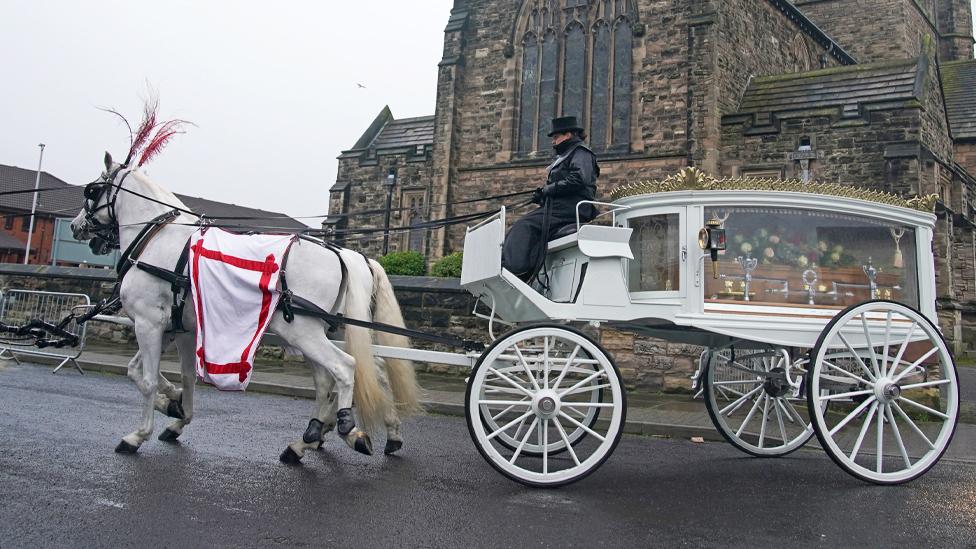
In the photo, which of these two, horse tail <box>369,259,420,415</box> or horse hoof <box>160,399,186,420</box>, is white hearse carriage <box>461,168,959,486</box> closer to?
horse tail <box>369,259,420,415</box>

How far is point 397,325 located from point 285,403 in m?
3.73

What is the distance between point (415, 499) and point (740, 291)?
2.87 meters

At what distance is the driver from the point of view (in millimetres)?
5328

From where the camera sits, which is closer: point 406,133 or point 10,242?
point 406,133

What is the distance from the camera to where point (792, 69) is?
2252 centimetres

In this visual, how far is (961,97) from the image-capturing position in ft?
94.6

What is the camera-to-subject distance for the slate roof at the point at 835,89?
677 inches

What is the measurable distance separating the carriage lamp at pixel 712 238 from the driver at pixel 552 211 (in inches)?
34.0

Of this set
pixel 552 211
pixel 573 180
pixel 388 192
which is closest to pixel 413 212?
pixel 388 192

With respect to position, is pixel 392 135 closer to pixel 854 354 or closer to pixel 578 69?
pixel 578 69

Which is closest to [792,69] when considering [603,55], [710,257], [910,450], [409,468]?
[603,55]

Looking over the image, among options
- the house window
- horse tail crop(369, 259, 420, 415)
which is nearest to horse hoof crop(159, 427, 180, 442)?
horse tail crop(369, 259, 420, 415)

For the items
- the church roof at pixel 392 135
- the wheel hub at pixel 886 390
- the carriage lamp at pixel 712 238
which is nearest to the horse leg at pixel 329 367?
the carriage lamp at pixel 712 238

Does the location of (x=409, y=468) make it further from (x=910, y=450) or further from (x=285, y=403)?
(x=910, y=450)
